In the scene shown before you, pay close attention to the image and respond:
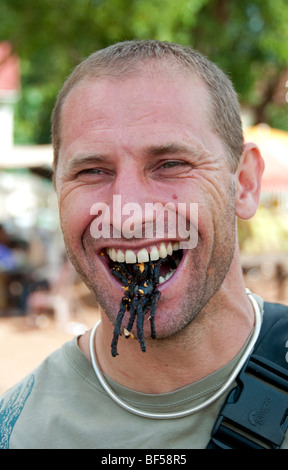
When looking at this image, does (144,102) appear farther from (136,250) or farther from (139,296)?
(139,296)

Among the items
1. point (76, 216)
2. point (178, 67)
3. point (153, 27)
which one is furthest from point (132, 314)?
point (153, 27)

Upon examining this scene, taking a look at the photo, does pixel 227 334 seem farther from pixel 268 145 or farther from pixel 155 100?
pixel 268 145

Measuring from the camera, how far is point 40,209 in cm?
1777

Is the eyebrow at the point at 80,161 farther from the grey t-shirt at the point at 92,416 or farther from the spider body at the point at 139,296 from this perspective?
the grey t-shirt at the point at 92,416

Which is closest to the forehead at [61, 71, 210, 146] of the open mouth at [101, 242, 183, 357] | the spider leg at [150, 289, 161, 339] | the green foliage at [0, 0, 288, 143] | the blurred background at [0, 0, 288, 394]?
the open mouth at [101, 242, 183, 357]

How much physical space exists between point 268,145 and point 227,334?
7235mm

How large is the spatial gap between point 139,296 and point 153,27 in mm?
6960

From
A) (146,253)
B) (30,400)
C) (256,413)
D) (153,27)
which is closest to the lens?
(256,413)

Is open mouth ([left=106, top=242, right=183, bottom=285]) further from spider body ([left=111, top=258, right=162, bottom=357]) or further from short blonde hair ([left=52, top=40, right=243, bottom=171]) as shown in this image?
short blonde hair ([left=52, top=40, right=243, bottom=171])

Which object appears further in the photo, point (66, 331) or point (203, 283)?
point (66, 331)

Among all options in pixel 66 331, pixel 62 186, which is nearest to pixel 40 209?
pixel 66 331

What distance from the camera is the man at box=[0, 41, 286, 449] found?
1668 millimetres

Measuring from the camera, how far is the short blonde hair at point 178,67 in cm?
175

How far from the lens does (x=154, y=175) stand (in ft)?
5.60
